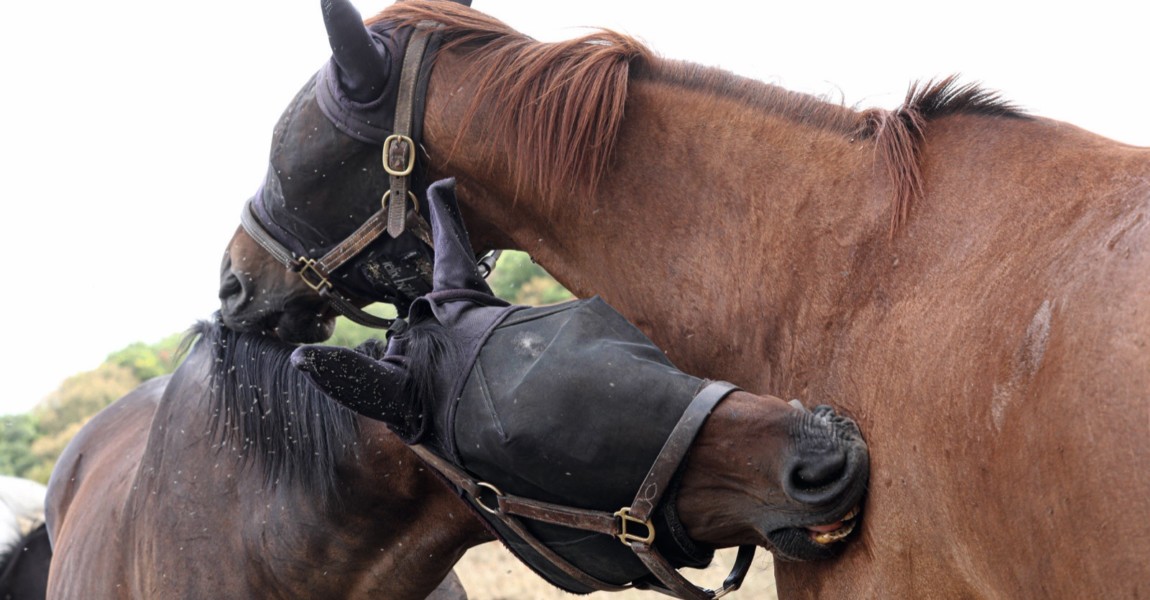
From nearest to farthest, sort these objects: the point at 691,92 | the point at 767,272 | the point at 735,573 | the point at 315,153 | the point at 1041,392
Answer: the point at 1041,392 < the point at 735,573 < the point at 767,272 < the point at 691,92 < the point at 315,153

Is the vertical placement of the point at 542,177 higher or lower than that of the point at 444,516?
higher

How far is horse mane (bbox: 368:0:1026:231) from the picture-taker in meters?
2.92

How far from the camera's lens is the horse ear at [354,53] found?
304cm

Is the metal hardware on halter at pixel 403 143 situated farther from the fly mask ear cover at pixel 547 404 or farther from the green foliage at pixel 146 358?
the green foliage at pixel 146 358

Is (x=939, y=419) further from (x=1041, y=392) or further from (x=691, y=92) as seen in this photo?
(x=691, y=92)

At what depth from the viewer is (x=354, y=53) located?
3.09 m

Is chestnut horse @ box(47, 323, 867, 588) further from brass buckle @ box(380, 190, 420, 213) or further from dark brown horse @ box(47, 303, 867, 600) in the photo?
brass buckle @ box(380, 190, 420, 213)

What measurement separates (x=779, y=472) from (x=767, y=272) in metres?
0.69

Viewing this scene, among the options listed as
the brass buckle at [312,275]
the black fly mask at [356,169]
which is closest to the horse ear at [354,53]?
the black fly mask at [356,169]

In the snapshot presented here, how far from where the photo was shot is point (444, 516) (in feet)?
10.1

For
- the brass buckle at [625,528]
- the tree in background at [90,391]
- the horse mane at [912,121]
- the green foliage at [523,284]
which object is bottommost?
the tree in background at [90,391]

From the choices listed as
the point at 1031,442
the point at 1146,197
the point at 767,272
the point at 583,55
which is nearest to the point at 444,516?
the point at 767,272

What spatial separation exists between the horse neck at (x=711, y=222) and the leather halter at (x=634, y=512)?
0.39 metres

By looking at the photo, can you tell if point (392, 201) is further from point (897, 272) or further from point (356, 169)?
point (897, 272)
